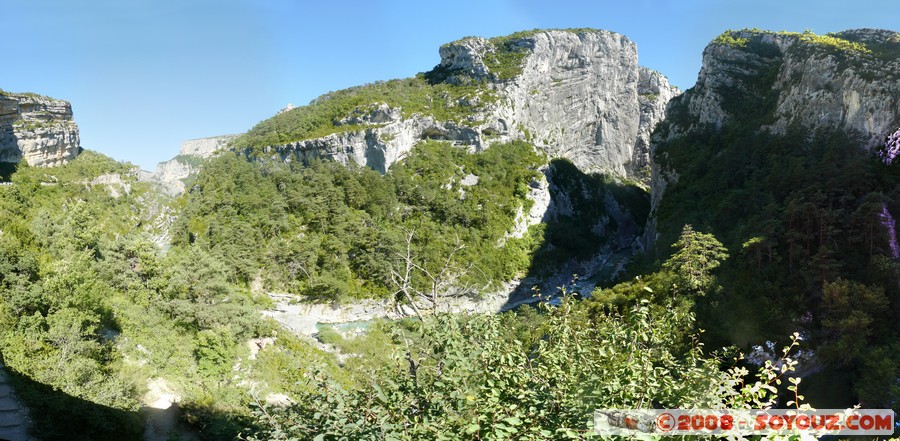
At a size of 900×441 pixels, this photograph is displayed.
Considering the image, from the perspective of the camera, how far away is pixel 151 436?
48.1 feet

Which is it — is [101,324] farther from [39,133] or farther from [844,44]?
[39,133]

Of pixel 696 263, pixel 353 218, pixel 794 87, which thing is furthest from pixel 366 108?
pixel 696 263

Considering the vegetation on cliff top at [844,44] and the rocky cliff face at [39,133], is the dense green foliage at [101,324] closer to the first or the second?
the rocky cliff face at [39,133]

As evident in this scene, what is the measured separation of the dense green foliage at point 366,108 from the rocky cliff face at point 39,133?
24.8 meters

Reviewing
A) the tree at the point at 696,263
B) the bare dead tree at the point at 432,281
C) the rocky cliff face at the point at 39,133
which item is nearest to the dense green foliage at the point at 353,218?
the rocky cliff face at the point at 39,133

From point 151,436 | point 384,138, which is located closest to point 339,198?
point 384,138

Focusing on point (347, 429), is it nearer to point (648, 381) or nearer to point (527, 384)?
point (527, 384)

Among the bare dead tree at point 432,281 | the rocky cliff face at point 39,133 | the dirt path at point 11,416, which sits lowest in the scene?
the dirt path at point 11,416

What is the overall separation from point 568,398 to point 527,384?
0.64m

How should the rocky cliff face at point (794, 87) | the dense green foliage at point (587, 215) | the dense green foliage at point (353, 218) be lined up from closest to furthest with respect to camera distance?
1. the rocky cliff face at point (794, 87)
2. the dense green foliage at point (353, 218)
3. the dense green foliage at point (587, 215)

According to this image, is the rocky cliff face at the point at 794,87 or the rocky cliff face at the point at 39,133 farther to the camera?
the rocky cliff face at the point at 39,133

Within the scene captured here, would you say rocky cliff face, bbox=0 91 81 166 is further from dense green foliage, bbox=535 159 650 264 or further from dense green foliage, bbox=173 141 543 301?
dense green foliage, bbox=535 159 650 264

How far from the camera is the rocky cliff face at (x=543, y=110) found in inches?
2616

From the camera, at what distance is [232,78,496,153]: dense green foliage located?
7025 centimetres
